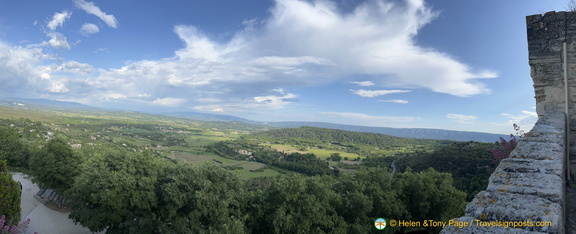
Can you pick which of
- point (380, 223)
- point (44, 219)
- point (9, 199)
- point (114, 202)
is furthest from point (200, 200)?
point (44, 219)

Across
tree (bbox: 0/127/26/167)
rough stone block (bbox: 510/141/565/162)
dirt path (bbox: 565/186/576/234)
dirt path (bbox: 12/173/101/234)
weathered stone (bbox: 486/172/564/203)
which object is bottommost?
dirt path (bbox: 12/173/101/234)

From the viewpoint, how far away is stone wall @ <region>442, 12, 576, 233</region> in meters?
2.39

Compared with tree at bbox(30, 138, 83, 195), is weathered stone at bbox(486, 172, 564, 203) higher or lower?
higher

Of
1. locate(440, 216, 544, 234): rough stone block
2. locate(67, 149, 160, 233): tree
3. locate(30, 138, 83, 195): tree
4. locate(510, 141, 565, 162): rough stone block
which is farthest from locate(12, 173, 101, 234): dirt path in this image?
locate(510, 141, 565, 162): rough stone block

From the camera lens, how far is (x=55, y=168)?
21828 millimetres

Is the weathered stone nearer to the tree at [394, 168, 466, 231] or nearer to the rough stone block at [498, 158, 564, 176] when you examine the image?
the rough stone block at [498, 158, 564, 176]

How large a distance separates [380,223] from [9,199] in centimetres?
2039

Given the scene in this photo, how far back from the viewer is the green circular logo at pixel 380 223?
44.5ft

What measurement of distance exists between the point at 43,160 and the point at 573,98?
33192 mm

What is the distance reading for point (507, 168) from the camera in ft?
11.5

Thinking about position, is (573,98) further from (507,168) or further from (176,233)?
(176,233)

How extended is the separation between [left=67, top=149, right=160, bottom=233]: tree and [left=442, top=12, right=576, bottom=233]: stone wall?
52.2 feet

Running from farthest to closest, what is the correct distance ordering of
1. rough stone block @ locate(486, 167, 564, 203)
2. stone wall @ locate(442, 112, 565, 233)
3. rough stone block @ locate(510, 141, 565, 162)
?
1. rough stone block @ locate(510, 141, 565, 162)
2. rough stone block @ locate(486, 167, 564, 203)
3. stone wall @ locate(442, 112, 565, 233)

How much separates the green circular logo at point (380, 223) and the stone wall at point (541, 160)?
9504 mm
